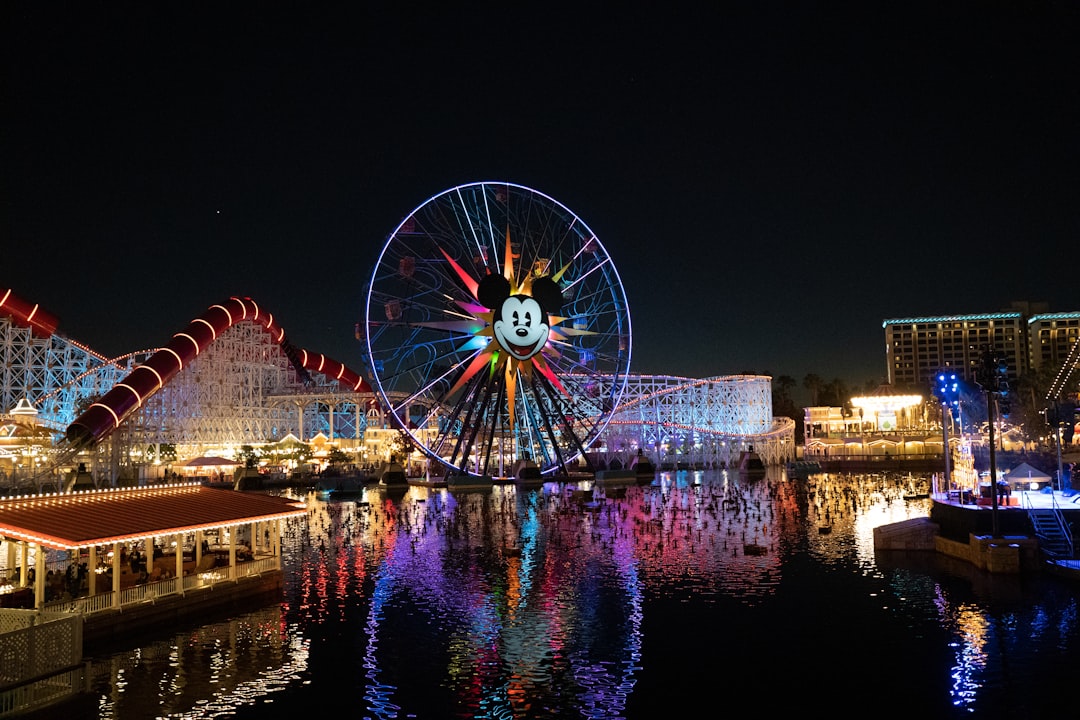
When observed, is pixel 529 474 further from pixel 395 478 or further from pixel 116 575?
pixel 116 575

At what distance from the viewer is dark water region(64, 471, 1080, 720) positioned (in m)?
19.6

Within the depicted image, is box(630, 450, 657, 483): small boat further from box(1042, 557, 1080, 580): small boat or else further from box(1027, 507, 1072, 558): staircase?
box(1042, 557, 1080, 580): small boat

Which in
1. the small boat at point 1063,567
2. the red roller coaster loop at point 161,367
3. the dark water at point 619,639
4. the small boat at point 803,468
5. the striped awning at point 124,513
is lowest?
the dark water at point 619,639

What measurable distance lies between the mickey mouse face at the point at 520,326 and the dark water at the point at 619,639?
30.6 metres

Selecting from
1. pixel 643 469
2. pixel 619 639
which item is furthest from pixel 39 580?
pixel 643 469

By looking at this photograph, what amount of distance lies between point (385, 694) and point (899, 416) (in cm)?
13796

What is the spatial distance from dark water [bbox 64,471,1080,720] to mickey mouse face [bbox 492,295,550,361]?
100 ft

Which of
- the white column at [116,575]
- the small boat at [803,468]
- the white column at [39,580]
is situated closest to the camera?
the white column at [39,580]

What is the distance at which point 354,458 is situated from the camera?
351 feet

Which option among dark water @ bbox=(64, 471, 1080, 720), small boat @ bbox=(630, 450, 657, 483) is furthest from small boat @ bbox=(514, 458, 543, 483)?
dark water @ bbox=(64, 471, 1080, 720)

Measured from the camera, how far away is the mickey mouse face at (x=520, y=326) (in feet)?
236

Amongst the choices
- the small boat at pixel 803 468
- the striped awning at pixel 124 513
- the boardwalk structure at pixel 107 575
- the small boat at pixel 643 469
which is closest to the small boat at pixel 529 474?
the small boat at pixel 643 469

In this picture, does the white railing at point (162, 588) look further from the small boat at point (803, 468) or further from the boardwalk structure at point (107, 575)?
the small boat at point (803, 468)

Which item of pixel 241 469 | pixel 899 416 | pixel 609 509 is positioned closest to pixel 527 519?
pixel 609 509
